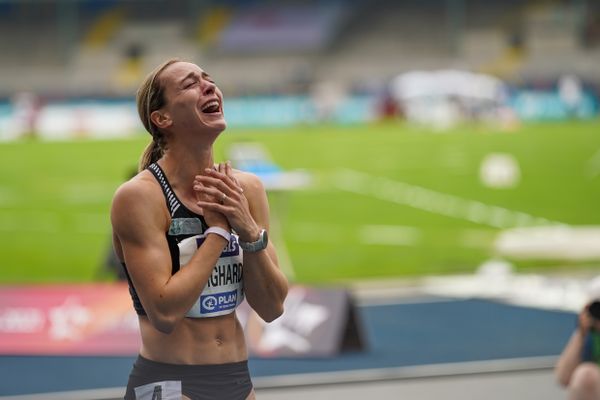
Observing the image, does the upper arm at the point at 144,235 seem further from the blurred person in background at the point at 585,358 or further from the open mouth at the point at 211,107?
the blurred person in background at the point at 585,358

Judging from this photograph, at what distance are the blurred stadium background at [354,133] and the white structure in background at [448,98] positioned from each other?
0.08 meters

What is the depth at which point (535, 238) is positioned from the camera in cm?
1473

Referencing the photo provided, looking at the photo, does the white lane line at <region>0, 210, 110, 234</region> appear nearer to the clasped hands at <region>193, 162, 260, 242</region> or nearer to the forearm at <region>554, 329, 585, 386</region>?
the forearm at <region>554, 329, 585, 386</region>

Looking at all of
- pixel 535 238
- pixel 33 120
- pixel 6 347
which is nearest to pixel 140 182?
pixel 6 347

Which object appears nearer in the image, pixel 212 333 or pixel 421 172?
pixel 212 333

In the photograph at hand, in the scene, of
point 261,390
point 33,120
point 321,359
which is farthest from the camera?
point 33,120

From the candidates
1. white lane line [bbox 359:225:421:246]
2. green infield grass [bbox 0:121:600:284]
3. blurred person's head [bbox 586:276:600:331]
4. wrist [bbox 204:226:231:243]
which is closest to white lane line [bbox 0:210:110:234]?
green infield grass [bbox 0:121:600:284]

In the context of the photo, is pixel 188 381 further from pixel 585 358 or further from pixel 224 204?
pixel 585 358

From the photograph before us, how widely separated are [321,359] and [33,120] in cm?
3204

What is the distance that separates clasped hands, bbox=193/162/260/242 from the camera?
3236mm

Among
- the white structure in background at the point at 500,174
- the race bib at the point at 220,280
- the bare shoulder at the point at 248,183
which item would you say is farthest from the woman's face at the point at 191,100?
the white structure in background at the point at 500,174

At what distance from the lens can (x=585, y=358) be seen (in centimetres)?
513

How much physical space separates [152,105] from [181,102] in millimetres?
118

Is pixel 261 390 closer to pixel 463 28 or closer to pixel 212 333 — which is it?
pixel 212 333
